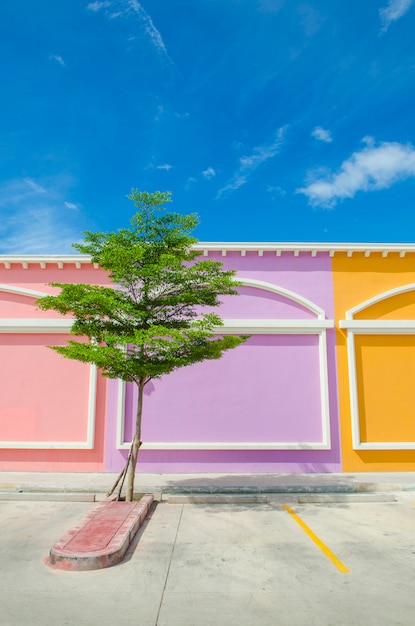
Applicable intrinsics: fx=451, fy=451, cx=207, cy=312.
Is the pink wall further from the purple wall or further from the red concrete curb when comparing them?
the red concrete curb

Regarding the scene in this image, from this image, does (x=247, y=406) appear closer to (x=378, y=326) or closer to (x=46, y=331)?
(x=378, y=326)

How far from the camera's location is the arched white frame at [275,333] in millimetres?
11727

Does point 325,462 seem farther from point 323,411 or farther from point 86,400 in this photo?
point 86,400

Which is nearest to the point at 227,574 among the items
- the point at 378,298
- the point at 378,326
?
the point at 378,326

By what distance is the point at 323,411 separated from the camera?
12.0 meters

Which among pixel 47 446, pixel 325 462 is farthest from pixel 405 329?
pixel 47 446

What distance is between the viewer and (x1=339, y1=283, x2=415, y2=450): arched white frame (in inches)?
468

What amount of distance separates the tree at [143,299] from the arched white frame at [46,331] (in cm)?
332

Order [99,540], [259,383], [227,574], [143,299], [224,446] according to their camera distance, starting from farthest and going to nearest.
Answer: [259,383] → [224,446] → [143,299] → [99,540] → [227,574]

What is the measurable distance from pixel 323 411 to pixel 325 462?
1313mm

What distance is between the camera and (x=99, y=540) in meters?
6.04

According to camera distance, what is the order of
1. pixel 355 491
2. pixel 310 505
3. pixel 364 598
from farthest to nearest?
pixel 355 491 → pixel 310 505 → pixel 364 598

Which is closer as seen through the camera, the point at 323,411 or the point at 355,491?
the point at 355,491

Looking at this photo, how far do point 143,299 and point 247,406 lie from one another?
4.81 m
